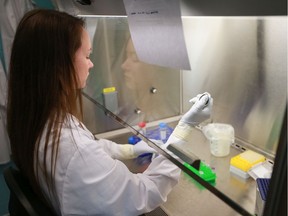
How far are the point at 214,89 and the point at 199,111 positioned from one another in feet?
0.58

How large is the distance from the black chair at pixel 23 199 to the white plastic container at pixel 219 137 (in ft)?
1.82

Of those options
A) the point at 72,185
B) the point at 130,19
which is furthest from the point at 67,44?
the point at 72,185

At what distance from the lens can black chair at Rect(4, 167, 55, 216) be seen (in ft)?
2.37

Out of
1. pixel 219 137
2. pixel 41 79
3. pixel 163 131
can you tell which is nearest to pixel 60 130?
pixel 41 79

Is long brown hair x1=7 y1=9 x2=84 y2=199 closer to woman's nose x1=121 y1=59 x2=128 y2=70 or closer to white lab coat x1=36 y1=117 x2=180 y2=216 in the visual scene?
white lab coat x1=36 y1=117 x2=180 y2=216

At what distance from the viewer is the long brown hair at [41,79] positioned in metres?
0.79

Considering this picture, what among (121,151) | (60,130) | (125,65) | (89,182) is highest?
(125,65)

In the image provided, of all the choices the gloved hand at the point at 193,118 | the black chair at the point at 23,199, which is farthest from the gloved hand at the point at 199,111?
the black chair at the point at 23,199

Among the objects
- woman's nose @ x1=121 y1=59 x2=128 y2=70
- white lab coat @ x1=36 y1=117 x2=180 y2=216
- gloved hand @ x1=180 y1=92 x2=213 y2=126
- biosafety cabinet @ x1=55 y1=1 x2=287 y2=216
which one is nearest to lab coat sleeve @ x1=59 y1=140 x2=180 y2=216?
white lab coat @ x1=36 y1=117 x2=180 y2=216

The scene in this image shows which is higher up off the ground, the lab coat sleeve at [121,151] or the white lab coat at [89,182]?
the white lab coat at [89,182]

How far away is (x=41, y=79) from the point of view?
806 mm

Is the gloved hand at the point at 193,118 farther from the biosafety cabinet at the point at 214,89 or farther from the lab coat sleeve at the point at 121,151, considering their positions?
the lab coat sleeve at the point at 121,151

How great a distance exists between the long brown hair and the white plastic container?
19.7 inches

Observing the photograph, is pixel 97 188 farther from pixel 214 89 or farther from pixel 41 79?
pixel 214 89
